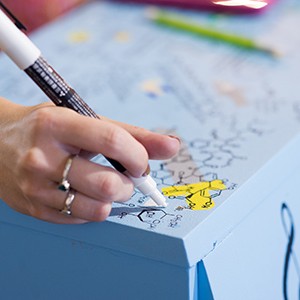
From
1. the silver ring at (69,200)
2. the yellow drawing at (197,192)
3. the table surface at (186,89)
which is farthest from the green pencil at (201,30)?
the silver ring at (69,200)

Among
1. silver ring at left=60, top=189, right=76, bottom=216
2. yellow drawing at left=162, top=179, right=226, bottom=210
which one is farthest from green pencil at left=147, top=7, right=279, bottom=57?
silver ring at left=60, top=189, right=76, bottom=216

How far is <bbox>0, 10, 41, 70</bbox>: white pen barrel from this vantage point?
1.56ft

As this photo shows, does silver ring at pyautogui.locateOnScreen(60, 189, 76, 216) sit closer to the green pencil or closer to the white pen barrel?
the white pen barrel

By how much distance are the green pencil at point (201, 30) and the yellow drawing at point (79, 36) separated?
0.09 m

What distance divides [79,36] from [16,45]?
399mm

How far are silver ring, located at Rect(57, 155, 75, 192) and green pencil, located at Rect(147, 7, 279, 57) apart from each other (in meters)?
0.40

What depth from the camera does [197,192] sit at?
0.54 metres

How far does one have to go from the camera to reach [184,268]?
49 centimetres

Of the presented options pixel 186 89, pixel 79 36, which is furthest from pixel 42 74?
pixel 79 36

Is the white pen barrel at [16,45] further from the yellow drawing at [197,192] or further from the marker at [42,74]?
the yellow drawing at [197,192]

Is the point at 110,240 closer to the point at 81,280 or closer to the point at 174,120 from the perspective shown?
the point at 81,280

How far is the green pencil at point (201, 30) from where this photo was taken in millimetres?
829

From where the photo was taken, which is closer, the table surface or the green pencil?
the table surface

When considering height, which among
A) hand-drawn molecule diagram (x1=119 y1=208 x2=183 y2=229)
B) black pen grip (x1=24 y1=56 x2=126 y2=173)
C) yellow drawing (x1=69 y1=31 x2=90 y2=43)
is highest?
yellow drawing (x1=69 y1=31 x2=90 y2=43)
